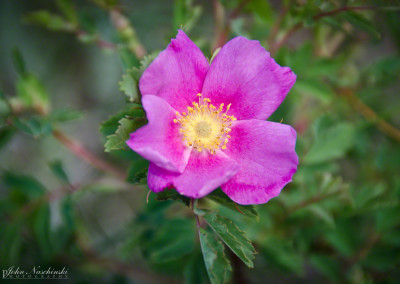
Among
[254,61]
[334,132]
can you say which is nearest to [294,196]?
[334,132]

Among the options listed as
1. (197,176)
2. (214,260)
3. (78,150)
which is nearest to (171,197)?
(197,176)

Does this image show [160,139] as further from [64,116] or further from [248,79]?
[64,116]

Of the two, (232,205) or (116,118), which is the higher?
(116,118)

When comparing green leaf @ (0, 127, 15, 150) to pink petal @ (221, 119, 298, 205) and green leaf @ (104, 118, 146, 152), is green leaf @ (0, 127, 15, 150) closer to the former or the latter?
green leaf @ (104, 118, 146, 152)

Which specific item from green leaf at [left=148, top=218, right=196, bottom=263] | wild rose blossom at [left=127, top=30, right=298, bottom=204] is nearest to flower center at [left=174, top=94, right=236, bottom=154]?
wild rose blossom at [left=127, top=30, right=298, bottom=204]

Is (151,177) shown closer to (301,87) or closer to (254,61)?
(254,61)

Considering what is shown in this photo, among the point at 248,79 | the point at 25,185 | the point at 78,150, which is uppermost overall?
Answer: the point at 248,79

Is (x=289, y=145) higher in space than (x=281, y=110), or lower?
higher
